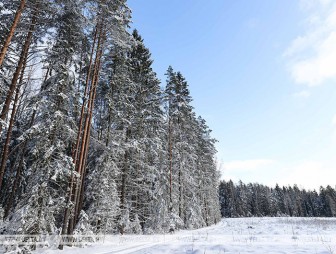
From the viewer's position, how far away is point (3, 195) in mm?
20094

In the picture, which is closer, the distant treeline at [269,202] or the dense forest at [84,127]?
the dense forest at [84,127]

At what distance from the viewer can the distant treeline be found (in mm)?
96194

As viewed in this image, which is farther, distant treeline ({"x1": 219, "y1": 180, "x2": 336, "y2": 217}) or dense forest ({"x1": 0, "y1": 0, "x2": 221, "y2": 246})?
distant treeline ({"x1": 219, "y1": 180, "x2": 336, "y2": 217})

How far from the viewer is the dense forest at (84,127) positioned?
10930 millimetres

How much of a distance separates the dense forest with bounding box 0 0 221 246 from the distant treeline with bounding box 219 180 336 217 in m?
76.9

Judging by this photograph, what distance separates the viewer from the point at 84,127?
44.3ft

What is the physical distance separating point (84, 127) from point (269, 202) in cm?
9885

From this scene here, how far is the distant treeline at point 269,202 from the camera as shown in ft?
316

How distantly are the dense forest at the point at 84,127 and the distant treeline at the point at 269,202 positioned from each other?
7687 cm

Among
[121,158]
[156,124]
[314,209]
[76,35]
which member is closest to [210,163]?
[156,124]

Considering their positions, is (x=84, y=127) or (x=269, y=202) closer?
(x=84, y=127)

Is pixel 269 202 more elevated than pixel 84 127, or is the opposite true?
pixel 269 202

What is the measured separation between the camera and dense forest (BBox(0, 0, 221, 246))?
1093 centimetres

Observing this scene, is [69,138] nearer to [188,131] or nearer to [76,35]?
[76,35]
